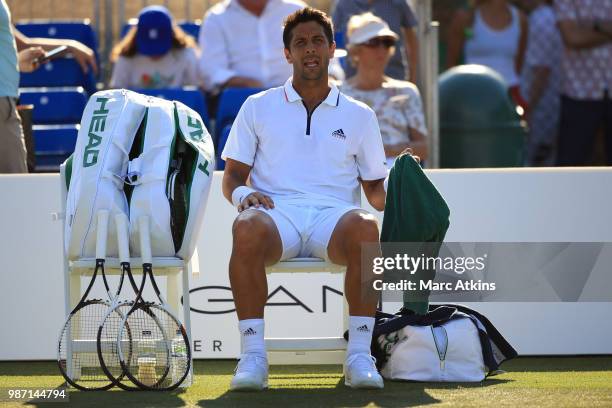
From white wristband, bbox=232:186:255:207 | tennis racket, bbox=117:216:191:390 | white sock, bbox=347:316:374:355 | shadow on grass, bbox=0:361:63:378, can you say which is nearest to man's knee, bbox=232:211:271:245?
white wristband, bbox=232:186:255:207

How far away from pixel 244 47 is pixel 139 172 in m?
3.65

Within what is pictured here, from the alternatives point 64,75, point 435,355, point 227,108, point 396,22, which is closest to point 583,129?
point 396,22

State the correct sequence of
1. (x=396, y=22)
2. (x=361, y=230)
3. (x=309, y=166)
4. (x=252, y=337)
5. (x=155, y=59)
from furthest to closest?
(x=396, y=22) < (x=155, y=59) < (x=309, y=166) < (x=361, y=230) < (x=252, y=337)

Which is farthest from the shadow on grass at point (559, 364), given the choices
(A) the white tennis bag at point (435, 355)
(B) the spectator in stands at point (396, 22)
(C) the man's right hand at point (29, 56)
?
(C) the man's right hand at point (29, 56)

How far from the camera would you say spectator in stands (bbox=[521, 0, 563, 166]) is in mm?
10609

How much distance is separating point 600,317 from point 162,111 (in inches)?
98.5

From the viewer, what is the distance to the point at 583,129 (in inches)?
387

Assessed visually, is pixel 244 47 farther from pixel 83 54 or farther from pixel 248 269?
pixel 248 269

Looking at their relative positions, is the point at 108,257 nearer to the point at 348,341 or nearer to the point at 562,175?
the point at 348,341

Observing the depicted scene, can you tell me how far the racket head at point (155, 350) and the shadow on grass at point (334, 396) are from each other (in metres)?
0.24

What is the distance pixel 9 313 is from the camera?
265 inches

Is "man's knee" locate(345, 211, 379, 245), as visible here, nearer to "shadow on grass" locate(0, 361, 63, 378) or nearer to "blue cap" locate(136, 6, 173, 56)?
"shadow on grass" locate(0, 361, 63, 378)

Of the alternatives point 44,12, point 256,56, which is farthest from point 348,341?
point 44,12

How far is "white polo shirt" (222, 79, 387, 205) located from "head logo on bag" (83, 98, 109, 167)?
22.8 inches
